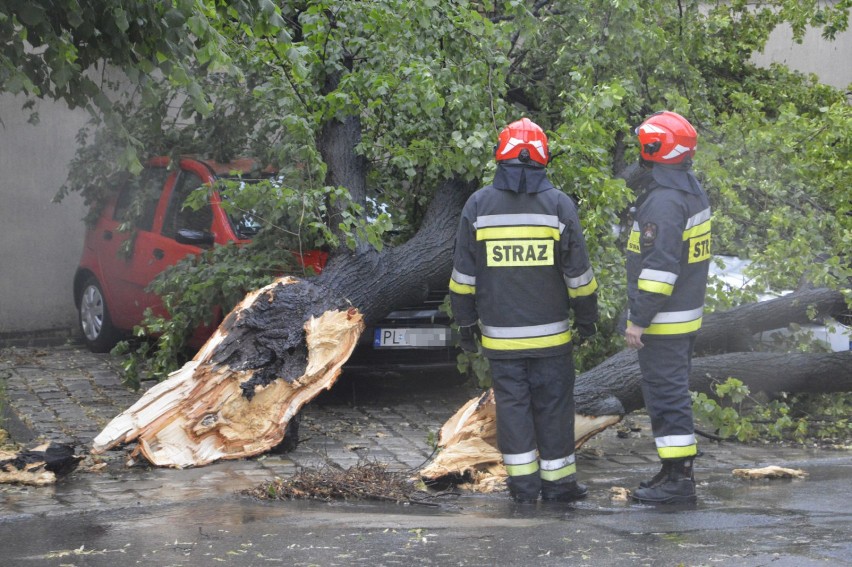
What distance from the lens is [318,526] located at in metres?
4.77

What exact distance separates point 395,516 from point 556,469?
3.01 feet

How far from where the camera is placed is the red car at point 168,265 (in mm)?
7652

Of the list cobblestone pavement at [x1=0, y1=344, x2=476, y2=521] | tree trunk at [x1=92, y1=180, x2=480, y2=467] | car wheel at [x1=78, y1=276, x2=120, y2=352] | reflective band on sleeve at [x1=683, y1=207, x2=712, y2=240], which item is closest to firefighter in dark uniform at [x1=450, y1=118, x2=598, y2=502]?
reflective band on sleeve at [x1=683, y1=207, x2=712, y2=240]

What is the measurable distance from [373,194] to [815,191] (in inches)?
121

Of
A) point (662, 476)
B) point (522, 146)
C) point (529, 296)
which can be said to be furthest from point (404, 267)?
point (662, 476)

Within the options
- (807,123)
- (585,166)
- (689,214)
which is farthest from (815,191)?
(689,214)

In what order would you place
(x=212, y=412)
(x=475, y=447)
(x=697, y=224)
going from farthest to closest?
(x=212, y=412) < (x=475, y=447) < (x=697, y=224)

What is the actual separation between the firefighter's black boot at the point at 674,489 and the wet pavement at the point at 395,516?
109 mm

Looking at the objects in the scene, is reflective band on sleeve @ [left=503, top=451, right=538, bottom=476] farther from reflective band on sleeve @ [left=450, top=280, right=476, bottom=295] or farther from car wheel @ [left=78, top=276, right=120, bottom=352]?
car wheel @ [left=78, top=276, right=120, bottom=352]

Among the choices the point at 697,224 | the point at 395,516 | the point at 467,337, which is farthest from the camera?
the point at 467,337

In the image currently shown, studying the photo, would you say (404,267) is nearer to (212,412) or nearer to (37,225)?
(212,412)

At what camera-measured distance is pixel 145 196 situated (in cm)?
887

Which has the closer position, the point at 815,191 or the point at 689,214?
the point at 689,214

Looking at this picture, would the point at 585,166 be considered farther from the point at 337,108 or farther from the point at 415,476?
the point at 415,476
